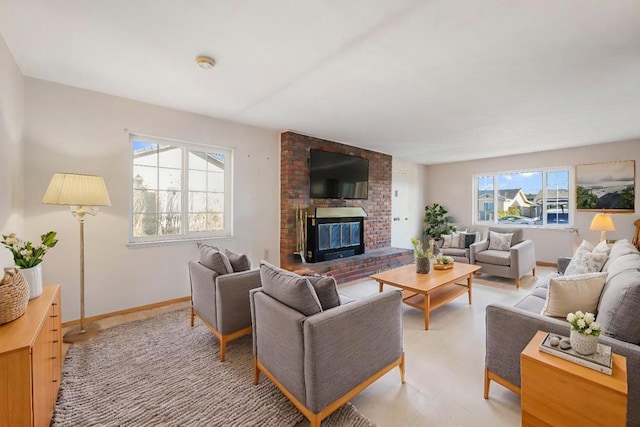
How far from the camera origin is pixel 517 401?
1720 millimetres

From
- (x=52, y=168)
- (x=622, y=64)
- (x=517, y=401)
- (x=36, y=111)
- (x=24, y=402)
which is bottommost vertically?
(x=517, y=401)

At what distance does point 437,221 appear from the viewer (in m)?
6.95

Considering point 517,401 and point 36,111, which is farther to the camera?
point 36,111

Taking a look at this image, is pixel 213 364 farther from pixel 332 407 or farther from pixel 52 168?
pixel 52 168

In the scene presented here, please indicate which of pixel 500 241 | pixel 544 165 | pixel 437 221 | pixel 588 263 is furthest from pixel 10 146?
pixel 544 165

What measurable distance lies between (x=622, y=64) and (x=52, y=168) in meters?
5.09

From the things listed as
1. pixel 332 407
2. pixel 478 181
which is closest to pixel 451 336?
pixel 332 407

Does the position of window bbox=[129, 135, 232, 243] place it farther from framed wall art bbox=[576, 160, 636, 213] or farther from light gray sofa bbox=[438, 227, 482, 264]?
framed wall art bbox=[576, 160, 636, 213]

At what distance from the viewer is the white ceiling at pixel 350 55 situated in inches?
65.5

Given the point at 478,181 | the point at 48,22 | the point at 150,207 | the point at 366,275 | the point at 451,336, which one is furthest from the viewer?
the point at 478,181

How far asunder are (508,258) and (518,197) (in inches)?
109

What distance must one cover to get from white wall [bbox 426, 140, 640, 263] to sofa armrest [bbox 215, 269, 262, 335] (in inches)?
241

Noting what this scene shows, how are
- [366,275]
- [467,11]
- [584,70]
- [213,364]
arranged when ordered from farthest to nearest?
[366,275] → [584,70] → [213,364] → [467,11]

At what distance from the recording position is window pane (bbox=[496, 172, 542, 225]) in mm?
5922
